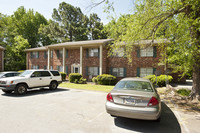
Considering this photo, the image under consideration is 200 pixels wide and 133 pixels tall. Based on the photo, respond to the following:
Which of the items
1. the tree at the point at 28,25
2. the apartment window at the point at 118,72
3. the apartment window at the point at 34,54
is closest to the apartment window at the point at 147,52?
the apartment window at the point at 118,72

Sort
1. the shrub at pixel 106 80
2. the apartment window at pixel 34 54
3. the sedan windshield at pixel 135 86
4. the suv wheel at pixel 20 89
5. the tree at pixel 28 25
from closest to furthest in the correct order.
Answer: the sedan windshield at pixel 135 86
the suv wheel at pixel 20 89
the shrub at pixel 106 80
the apartment window at pixel 34 54
the tree at pixel 28 25

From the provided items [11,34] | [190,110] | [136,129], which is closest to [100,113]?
[136,129]

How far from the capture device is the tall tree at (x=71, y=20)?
1452 inches

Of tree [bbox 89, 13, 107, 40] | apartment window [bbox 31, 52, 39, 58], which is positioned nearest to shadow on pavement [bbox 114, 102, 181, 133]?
apartment window [bbox 31, 52, 39, 58]

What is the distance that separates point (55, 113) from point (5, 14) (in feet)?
146

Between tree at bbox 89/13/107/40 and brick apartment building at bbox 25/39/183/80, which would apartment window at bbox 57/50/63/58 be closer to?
brick apartment building at bbox 25/39/183/80

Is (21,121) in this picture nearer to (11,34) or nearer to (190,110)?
(190,110)

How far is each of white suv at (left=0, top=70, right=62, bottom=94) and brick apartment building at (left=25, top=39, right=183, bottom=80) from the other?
783 cm

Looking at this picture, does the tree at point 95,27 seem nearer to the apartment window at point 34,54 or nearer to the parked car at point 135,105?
the apartment window at point 34,54

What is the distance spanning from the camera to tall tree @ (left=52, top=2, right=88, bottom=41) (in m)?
36.9

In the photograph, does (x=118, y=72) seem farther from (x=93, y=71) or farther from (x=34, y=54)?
(x=34, y=54)

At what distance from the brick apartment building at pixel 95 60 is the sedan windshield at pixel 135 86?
9.13 m

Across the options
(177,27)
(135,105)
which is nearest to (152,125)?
(135,105)

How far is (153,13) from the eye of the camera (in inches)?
334
